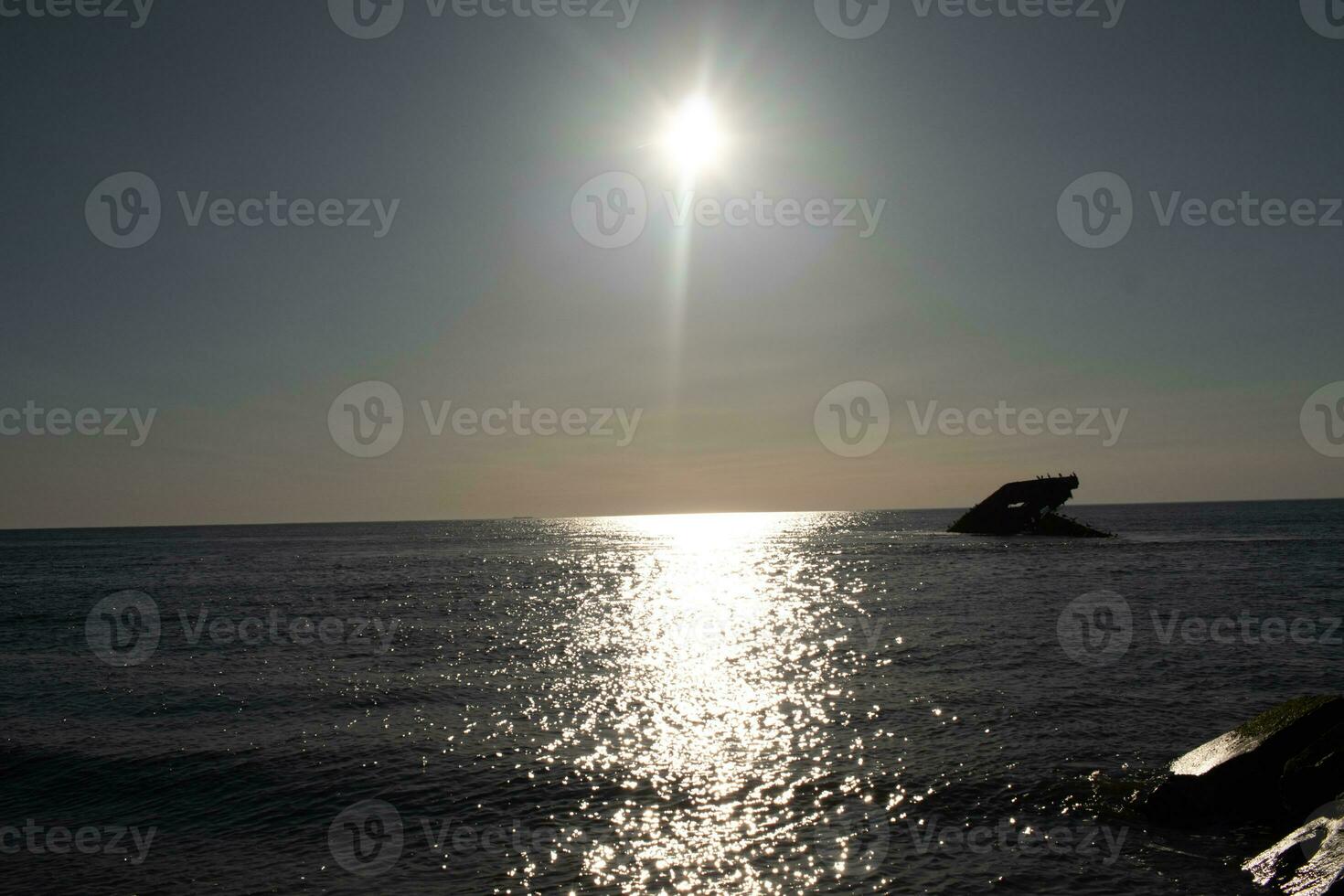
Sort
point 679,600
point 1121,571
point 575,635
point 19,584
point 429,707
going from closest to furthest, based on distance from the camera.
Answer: point 429,707 → point 575,635 → point 679,600 → point 1121,571 → point 19,584

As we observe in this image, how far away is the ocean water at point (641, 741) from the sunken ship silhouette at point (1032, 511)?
49560mm

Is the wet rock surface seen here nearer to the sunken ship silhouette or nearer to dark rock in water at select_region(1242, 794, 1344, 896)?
dark rock in water at select_region(1242, 794, 1344, 896)

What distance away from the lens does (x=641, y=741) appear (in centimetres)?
1869

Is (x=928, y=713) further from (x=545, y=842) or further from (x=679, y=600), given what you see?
(x=679, y=600)

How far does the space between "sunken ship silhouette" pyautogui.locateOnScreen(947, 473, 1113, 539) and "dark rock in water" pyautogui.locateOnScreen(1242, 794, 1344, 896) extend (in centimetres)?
8731

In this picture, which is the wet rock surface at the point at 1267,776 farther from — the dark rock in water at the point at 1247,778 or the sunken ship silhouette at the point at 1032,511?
the sunken ship silhouette at the point at 1032,511

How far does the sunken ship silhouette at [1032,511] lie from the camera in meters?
93.3

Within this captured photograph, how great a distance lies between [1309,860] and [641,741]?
1226 cm

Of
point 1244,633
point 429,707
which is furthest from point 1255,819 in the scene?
point 1244,633

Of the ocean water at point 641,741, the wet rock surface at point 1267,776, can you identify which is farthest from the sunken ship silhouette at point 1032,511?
the wet rock surface at point 1267,776

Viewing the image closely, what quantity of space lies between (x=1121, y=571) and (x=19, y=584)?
86.8 m

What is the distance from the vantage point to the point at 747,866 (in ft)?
39.4

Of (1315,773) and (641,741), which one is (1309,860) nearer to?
(1315,773)

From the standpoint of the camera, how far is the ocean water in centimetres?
1228
